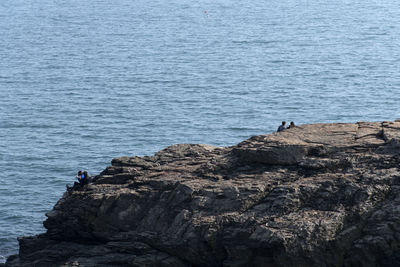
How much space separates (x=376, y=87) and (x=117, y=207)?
270 ft

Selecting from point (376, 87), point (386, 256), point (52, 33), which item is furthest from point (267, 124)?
point (52, 33)

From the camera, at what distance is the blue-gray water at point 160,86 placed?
82.0m

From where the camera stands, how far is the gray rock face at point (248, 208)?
35562mm

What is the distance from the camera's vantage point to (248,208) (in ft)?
127

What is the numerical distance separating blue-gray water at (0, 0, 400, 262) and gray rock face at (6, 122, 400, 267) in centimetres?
1749

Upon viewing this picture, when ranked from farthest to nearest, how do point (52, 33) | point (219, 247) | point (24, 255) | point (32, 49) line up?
point (52, 33) < point (32, 49) < point (24, 255) < point (219, 247)

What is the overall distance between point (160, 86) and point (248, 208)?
8134cm

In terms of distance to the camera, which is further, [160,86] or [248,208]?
[160,86]

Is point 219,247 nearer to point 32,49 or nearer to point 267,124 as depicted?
point 267,124

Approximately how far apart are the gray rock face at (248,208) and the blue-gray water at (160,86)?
57.4 ft

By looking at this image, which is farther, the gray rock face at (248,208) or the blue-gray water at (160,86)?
the blue-gray water at (160,86)

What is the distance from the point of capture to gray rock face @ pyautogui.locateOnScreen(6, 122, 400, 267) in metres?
35.6

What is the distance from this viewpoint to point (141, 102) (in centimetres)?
10775

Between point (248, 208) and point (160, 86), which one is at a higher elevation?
point (160, 86)
